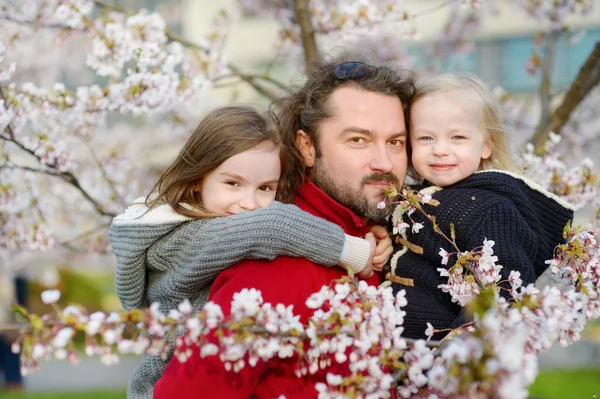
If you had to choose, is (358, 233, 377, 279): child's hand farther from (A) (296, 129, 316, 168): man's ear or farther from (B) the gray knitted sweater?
(A) (296, 129, 316, 168): man's ear

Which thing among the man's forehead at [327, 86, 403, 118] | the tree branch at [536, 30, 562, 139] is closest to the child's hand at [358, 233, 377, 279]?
the man's forehead at [327, 86, 403, 118]

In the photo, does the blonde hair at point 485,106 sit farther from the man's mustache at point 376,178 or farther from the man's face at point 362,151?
the man's mustache at point 376,178

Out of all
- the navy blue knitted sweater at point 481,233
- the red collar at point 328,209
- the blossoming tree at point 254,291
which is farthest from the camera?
the red collar at point 328,209

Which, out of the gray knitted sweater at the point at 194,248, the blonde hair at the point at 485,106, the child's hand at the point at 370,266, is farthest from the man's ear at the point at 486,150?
the gray knitted sweater at the point at 194,248

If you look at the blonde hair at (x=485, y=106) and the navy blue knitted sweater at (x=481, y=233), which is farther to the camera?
the blonde hair at (x=485, y=106)

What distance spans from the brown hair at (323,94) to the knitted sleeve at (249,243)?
558 mm

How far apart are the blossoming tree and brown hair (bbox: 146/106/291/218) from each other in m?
0.62

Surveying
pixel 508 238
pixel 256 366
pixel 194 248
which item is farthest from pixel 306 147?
pixel 256 366

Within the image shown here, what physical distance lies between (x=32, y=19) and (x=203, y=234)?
9.40 ft

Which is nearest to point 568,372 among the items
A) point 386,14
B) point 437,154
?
point 386,14

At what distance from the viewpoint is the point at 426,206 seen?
2.90 m

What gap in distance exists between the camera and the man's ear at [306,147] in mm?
3225

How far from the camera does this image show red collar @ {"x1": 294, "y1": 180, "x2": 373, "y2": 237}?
295 cm

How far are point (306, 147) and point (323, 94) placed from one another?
0.81 ft
